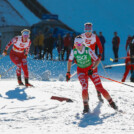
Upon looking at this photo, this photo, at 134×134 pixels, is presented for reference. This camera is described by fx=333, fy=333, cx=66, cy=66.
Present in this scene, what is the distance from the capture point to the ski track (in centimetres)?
497

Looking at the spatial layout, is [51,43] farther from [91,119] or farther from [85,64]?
[91,119]

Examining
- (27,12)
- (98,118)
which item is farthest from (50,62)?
(27,12)

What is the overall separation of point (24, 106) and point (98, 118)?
1.60 meters

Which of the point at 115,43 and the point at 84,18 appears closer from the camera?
the point at 115,43

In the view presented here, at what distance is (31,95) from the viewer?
748cm

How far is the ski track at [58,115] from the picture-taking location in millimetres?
4969

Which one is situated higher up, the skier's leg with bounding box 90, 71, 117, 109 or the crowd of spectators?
the crowd of spectators

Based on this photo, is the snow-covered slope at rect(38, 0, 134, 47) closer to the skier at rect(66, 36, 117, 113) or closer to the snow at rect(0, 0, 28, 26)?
the snow at rect(0, 0, 28, 26)

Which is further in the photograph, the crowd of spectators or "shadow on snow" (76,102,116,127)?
the crowd of spectators

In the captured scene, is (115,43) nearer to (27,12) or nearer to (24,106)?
(24,106)

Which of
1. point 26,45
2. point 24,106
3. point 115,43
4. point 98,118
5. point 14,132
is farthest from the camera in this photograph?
point 115,43

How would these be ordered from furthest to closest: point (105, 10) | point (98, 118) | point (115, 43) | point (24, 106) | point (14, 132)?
point (105, 10)
point (115, 43)
point (24, 106)
point (98, 118)
point (14, 132)

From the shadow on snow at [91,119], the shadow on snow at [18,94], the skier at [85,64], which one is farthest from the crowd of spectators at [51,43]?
the shadow on snow at [91,119]

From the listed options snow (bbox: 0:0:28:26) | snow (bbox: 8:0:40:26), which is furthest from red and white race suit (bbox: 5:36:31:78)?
snow (bbox: 8:0:40:26)
